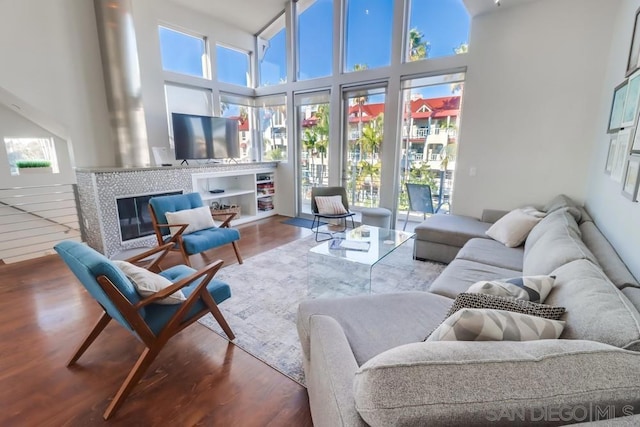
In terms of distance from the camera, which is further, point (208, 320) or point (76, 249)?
point (208, 320)

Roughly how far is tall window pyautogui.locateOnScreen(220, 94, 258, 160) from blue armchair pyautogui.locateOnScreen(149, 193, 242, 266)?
252 centimetres

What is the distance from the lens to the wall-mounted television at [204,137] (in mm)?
4414

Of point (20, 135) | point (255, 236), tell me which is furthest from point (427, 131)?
point (20, 135)

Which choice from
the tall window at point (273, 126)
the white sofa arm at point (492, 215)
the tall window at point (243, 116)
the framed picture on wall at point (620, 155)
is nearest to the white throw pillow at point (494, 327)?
the framed picture on wall at point (620, 155)

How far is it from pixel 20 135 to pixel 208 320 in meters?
4.63

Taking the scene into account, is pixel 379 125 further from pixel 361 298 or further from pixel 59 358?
pixel 59 358

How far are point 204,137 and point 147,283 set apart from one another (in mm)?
3548

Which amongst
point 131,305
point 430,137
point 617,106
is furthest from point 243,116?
point 617,106

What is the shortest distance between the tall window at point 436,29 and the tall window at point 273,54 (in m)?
2.39

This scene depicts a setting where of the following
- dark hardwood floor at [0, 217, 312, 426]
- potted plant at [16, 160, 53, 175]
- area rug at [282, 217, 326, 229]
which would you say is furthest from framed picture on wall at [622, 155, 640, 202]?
potted plant at [16, 160, 53, 175]

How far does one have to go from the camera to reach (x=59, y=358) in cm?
197

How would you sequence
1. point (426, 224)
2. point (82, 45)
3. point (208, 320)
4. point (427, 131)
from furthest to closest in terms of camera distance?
point (427, 131)
point (82, 45)
point (426, 224)
point (208, 320)

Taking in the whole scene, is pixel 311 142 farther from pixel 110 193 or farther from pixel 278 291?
pixel 278 291

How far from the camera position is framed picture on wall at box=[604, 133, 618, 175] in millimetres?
2244
